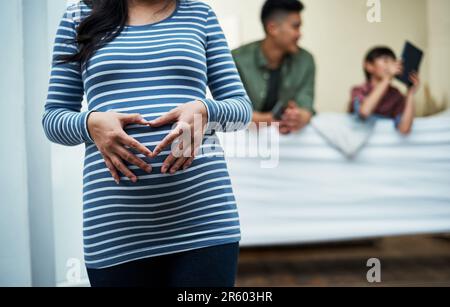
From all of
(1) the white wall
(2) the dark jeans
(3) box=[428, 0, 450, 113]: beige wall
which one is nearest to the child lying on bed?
(3) box=[428, 0, 450, 113]: beige wall

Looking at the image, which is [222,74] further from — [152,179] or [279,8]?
[279,8]

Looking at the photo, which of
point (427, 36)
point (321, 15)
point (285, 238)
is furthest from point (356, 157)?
point (321, 15)

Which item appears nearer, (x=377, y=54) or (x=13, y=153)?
(x=13, y=153)

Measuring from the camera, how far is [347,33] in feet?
8.27

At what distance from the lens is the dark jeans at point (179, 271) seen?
0.57 metres

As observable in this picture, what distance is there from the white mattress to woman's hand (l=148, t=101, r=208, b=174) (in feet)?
3.84

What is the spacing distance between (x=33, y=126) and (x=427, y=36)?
1.73m

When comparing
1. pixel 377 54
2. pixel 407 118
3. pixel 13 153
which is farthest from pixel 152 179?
pixel 377 54

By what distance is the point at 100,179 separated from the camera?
574 mm

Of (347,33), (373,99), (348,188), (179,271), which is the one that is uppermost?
(347,33)

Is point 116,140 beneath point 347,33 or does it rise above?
beneath

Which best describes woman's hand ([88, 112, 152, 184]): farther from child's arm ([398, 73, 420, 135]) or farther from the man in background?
child's arm ([398, 73, 420, 135])

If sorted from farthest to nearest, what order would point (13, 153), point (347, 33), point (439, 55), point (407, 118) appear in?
1. point (347, 33)
2. point (439, 55)
3. point (407, 118)
4. point (13, 153)

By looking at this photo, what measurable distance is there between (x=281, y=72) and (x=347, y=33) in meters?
0.92
